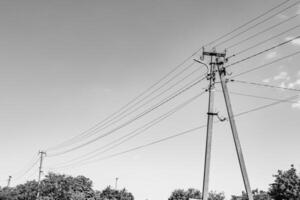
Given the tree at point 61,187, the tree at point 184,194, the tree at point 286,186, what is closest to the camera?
the tree at point 286,186

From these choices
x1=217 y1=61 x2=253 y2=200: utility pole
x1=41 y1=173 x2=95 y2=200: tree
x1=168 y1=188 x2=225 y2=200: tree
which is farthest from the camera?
x1=168 y1=188 x2=225 y2=200: tree

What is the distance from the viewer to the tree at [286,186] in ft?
166

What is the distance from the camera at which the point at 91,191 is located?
8625 cm

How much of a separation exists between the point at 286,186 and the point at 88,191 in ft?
178

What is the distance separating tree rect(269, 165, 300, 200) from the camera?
50531mm

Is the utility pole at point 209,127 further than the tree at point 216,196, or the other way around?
the tree at point 216,196

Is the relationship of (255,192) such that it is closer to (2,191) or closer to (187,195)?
(187,195)

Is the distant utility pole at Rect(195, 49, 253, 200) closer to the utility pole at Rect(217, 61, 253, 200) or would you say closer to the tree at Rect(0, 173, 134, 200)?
the utility pole at Rect(217, 61, 253, 200)

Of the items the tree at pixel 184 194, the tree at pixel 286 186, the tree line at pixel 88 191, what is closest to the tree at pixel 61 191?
the tree line at pixel 88 191

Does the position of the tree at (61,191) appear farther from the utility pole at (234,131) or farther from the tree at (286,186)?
the utility pole at (234,131)

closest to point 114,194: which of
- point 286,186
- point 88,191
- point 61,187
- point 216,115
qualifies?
point 88,191

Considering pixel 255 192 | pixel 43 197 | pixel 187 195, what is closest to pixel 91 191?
pixel 43 197

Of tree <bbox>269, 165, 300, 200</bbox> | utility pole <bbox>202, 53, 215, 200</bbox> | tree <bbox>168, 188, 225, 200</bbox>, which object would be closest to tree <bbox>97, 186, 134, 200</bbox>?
tree <bbox>168, 188, 225, 200</bbox>

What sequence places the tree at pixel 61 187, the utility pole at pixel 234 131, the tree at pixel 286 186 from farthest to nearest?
the tree at pixel 61 187, the tree at pixel 286 186, the utility pole at pixel 234 131
